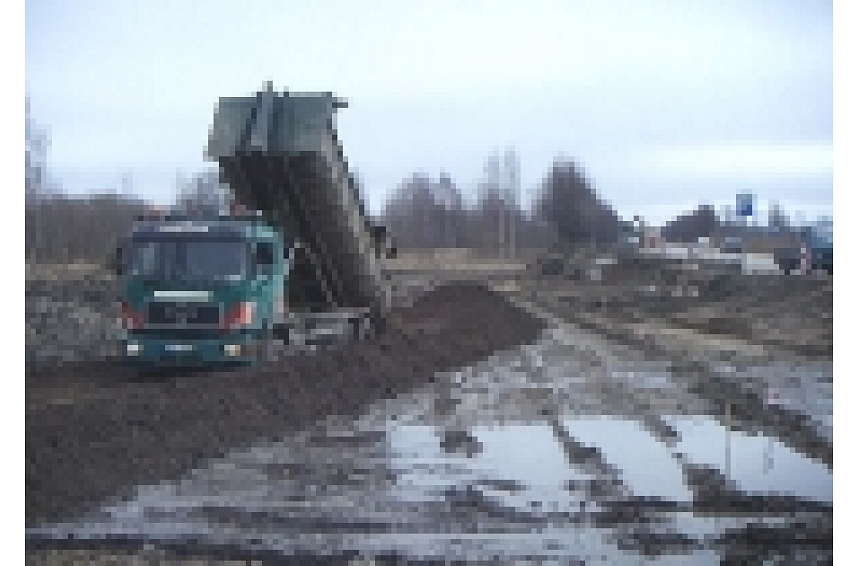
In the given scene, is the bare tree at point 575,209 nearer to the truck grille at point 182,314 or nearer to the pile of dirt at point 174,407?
the pile of dirt at point 174,407

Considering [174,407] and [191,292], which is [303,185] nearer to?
[191,292]

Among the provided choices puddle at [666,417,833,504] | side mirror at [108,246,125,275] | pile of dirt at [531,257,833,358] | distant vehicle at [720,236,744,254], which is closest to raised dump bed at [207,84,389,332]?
side mirror at [108,246,125,275]

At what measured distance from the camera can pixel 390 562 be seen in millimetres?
6992

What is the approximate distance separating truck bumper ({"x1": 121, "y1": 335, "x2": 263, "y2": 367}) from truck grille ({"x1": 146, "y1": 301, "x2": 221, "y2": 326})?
0.25 metres

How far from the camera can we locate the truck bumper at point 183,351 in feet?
49.3

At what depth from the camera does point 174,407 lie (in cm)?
1253

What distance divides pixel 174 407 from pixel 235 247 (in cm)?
333

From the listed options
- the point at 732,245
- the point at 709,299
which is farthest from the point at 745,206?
the point at 732,245

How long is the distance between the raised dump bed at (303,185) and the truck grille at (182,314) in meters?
2.13

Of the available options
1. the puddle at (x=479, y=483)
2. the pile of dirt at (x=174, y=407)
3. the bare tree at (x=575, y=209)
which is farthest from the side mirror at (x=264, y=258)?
the bare tree at (x=575, y=209)

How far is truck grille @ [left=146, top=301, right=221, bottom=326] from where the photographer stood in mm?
14984

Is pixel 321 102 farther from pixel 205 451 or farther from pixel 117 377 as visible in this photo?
pixel 205 451

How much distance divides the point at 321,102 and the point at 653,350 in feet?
31.2

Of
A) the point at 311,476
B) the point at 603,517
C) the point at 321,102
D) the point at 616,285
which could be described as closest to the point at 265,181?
the point at 321,102
